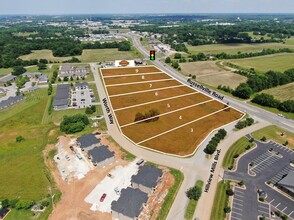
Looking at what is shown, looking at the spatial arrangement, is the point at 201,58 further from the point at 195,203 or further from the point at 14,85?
the point at 195,203

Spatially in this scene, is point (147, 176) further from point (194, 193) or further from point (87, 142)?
point (87, 142)

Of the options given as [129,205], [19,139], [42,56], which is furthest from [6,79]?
[129,205]

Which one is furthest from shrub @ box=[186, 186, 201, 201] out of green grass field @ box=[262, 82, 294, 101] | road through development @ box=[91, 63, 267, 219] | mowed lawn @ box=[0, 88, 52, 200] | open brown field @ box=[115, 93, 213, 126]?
green grass field @ box=[262, 82, 294, 101]

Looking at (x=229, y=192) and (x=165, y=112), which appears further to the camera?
(x=165, y=112)

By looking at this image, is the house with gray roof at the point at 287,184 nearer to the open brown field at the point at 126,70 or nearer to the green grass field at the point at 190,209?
the green grass field at the point at 190,209

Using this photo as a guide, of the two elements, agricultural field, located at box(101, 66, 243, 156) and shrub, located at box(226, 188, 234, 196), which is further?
agricultural field, located at box(101, 66, 243, 156)

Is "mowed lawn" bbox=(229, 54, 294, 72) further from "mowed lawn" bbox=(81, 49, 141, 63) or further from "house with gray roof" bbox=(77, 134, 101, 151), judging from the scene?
"house with gray roof" bbox=(77, 134, 101, 151)

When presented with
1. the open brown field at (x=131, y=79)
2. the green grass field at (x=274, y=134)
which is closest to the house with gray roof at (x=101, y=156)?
the green grass field at (x=274, y=134)
